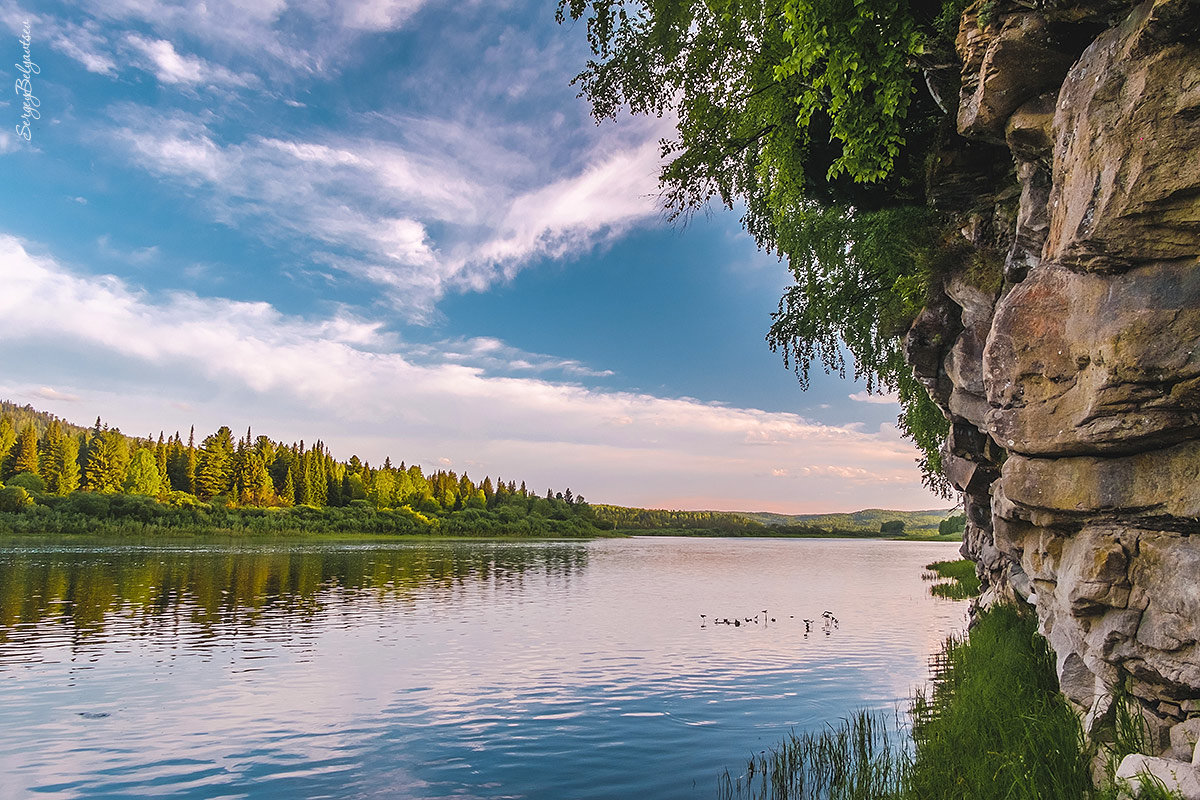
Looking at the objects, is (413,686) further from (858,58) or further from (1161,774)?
(858,58)

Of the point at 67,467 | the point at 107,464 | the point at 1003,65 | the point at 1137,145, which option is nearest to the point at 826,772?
the point at 1137,145

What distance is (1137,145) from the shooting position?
21.8ft

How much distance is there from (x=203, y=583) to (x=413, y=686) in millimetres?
29203

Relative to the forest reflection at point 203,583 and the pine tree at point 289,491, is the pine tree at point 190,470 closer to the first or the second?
the pine tree at point 289,491

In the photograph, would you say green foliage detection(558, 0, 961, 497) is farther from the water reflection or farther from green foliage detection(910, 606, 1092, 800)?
the water reflection

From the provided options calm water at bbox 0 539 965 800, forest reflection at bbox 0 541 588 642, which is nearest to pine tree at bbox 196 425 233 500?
forest reflection at bbox 0 541 588 642

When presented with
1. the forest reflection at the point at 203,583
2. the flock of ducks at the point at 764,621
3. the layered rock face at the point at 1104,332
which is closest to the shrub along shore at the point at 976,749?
the layered rock face at the point at 1104,332

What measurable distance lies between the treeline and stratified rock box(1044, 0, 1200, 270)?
4278 inches

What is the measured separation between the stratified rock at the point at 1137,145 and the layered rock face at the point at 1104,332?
0.05ft

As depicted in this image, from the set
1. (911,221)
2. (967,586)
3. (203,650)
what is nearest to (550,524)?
(967,586)

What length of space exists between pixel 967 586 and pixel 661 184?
36.8 m

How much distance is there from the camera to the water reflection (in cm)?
2852

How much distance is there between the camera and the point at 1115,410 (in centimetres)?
727

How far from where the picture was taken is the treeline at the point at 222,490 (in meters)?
97.9
